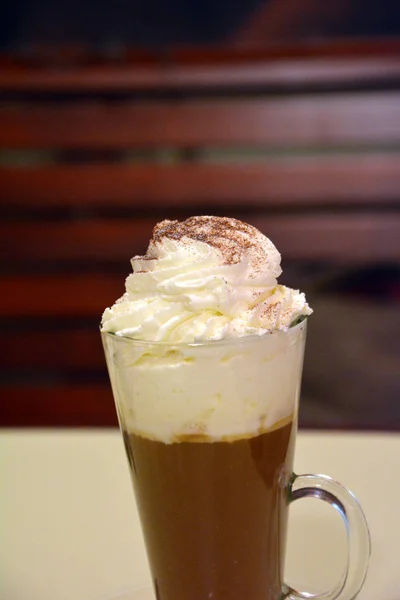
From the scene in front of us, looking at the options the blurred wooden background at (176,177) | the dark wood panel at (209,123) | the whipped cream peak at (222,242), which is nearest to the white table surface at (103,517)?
the whipped cream peak at (222,242)

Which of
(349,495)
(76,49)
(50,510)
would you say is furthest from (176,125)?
(349,495)

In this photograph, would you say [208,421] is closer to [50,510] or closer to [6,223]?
[50,510]

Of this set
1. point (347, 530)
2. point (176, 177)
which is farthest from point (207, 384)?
point (176, 177)

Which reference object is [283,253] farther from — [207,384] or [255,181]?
[207,384]

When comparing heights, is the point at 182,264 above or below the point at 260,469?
above

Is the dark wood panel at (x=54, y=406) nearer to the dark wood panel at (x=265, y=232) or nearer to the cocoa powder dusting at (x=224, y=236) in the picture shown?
A: the dark wood panel at (x=265, y=232)

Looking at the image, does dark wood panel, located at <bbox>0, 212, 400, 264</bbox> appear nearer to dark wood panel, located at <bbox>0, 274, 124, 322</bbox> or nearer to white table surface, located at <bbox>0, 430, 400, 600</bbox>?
dark wood panel, located at <bbox>0, 274, 124, 322</bbox>

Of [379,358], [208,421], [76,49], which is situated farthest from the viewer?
[379,358]

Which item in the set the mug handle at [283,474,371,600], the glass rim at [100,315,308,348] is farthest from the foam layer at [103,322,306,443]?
the mug handle at [283,474,371,600]
